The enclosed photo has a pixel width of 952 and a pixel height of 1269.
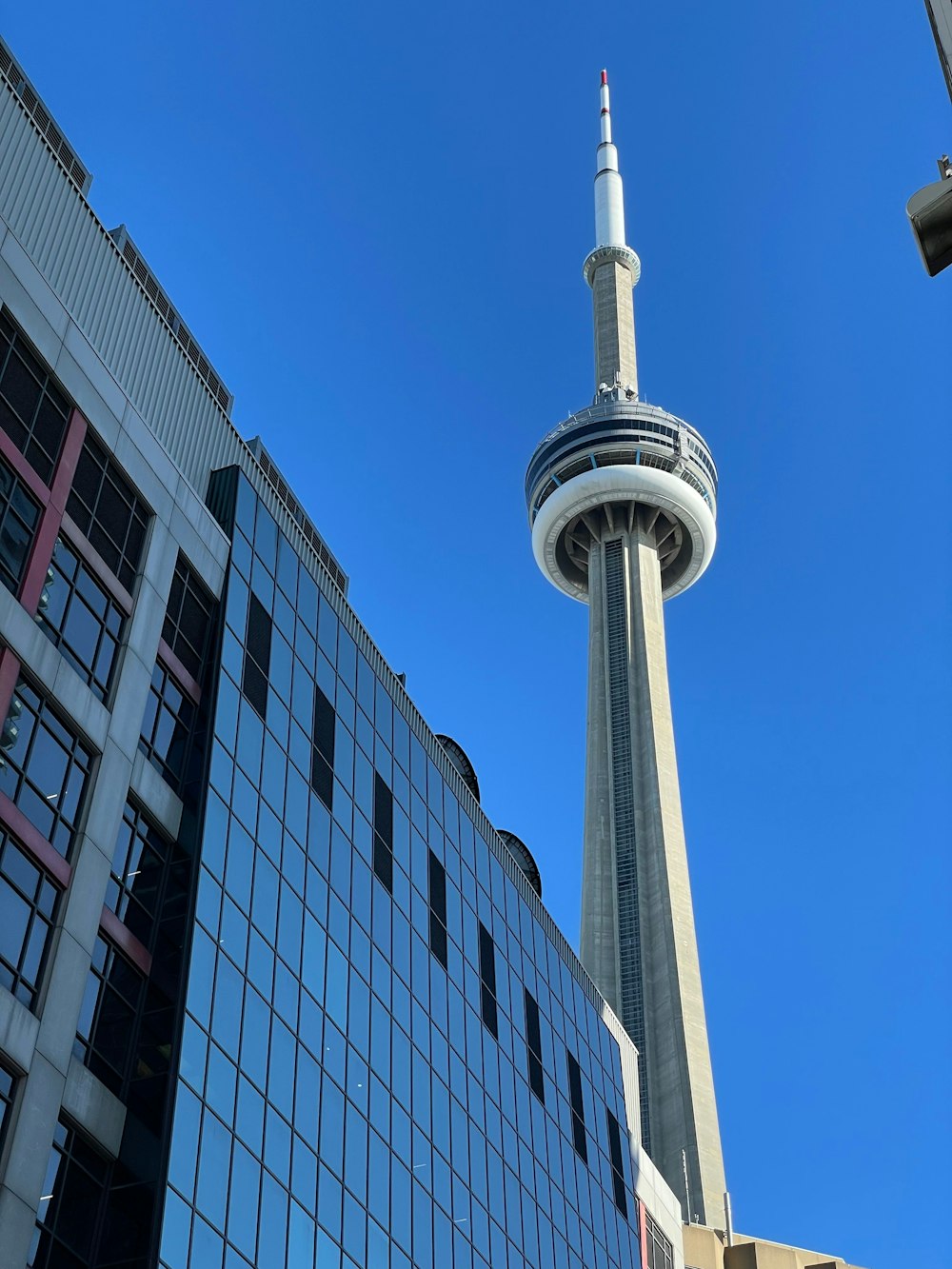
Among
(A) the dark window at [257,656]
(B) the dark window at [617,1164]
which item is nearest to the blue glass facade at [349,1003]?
(A) the dark window at [257,656]

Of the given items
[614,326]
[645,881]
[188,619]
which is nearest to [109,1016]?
[188,619]

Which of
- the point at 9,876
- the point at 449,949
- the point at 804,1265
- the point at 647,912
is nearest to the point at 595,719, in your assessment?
the point at 647,912

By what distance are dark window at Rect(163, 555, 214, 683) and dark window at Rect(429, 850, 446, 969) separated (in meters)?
11.8

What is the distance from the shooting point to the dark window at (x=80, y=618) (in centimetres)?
3003

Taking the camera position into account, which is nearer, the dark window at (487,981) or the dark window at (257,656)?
the dark window at (257,656)

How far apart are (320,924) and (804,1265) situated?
186 ft

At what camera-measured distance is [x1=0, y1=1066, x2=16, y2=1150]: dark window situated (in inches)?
992

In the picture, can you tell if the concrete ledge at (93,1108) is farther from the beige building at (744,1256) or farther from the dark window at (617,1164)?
the beige building at (744,1256)

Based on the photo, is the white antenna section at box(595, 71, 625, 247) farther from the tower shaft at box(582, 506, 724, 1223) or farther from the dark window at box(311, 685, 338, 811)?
the dark window at box(311, 685, 338, 811)

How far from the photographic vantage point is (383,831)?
137ft

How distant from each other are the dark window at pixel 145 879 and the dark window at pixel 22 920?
255cm

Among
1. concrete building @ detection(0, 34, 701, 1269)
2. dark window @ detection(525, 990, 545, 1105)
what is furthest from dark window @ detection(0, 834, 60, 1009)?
dark window @ detection(525, 990, 545, 1105)

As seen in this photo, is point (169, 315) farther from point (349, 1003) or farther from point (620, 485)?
point (620, 485)

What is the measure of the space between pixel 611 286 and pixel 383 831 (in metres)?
138
